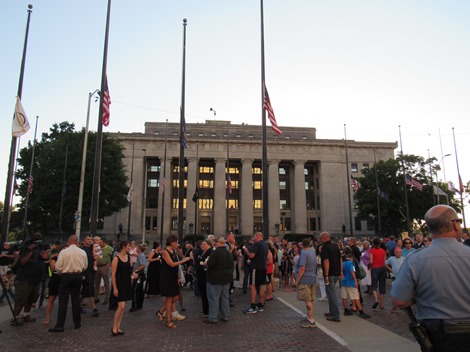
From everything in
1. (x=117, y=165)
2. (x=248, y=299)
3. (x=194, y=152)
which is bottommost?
(x=248, y=299)

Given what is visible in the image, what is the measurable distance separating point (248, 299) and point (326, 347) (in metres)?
6.90

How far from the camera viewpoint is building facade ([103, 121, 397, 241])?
65.9 m

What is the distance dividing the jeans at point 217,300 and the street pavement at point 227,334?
0.97 ft

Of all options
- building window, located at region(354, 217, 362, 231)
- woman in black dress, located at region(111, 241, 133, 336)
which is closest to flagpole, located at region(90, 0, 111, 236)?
woman in black dress, located at region(111, 241, 133, 336)

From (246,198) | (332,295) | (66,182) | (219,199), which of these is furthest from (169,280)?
(246,198)

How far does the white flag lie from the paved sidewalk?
8.06m

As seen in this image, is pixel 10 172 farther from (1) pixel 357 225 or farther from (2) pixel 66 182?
(1) pixel 357 225

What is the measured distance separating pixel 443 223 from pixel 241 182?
6658 cm

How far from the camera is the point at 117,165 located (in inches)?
1831

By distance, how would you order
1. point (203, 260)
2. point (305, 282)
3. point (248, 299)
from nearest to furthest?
1. point (305, 282)
2. point (203, 260)
3. point (248, 299)

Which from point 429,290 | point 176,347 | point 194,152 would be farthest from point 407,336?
point 194,152

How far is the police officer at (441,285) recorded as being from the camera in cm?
301

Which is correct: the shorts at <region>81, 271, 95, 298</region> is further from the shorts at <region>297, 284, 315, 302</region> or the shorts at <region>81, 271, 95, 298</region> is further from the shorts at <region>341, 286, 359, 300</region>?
the shorts at <region>341, 286, 359, 300</region>

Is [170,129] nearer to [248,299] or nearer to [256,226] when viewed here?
[256,226]
